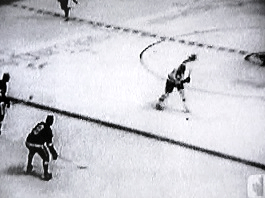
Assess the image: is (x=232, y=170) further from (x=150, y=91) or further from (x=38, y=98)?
(x=38, y=98)

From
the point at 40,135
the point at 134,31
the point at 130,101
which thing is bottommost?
the point at 40,135

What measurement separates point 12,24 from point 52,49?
2408 mm

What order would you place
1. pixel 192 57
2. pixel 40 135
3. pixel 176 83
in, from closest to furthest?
1. pixel 40 135
2. pixel 176 83
3. pixel 192 57

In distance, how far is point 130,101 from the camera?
33.2ft

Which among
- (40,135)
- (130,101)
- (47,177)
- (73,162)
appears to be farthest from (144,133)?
(40,135)

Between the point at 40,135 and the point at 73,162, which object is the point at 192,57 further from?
the point at 40,135

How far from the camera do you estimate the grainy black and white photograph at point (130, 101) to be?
754 centimetres

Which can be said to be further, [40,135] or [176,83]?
[176,83]

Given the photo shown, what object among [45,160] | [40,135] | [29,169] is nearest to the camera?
[40,135]

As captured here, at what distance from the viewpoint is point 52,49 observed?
1279cm

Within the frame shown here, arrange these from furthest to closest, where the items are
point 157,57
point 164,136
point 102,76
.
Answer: point 157,57
point 102,76
point 164,136

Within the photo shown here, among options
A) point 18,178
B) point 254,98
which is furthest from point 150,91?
point 18,178

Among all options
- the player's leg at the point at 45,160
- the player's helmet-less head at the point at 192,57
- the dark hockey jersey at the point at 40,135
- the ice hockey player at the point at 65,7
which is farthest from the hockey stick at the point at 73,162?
the ice hockey player at the point at 65,7

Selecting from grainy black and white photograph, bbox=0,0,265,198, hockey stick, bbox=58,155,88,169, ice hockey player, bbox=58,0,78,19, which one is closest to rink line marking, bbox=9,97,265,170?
grainy black and white photograph, bbox=0,0,265,198
